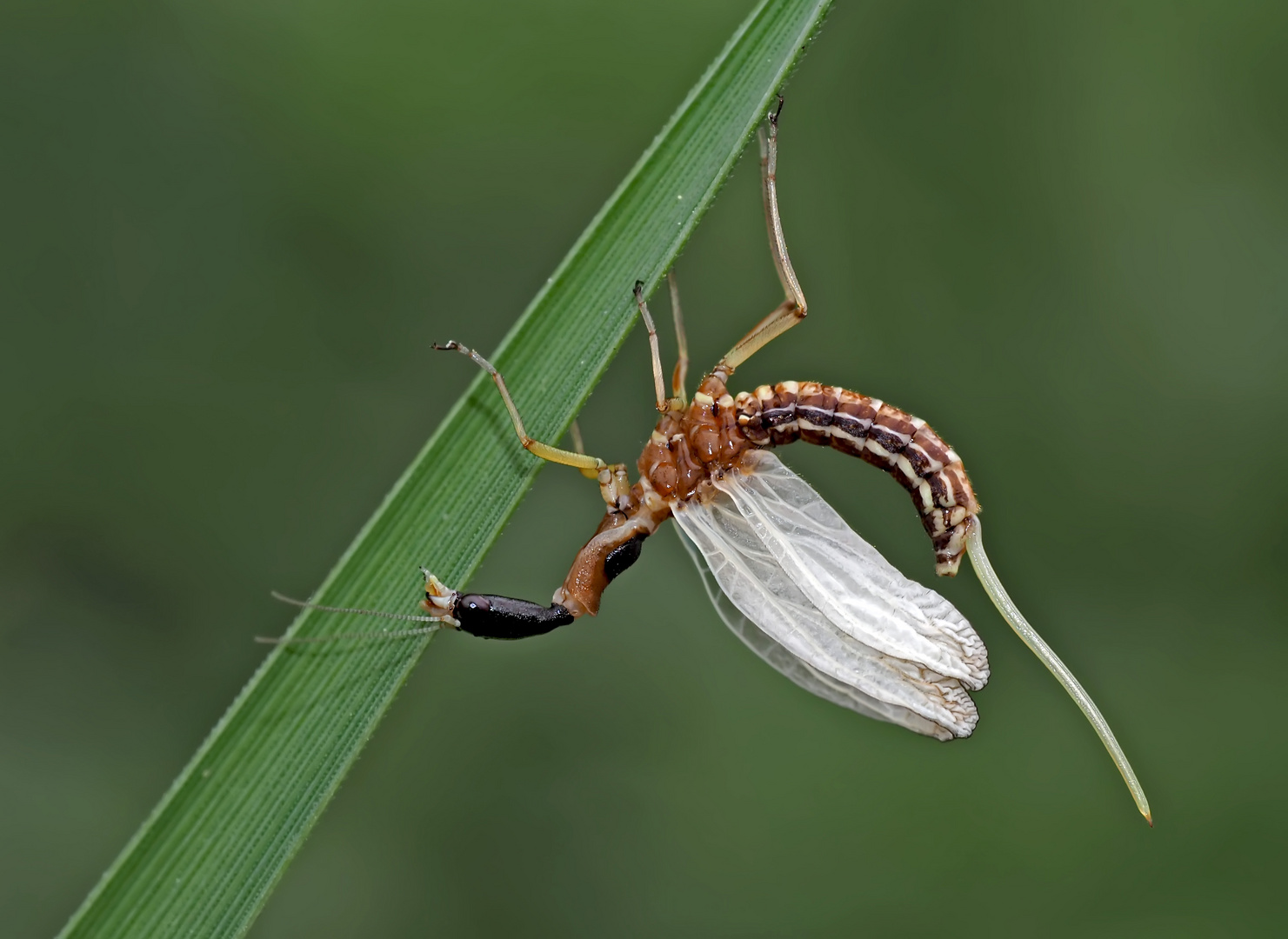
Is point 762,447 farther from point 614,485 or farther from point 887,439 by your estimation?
point 614,485

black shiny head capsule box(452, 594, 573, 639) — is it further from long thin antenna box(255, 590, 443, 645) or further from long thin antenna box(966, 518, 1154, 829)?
long thin antenna box(966, 518, 1154, 829)

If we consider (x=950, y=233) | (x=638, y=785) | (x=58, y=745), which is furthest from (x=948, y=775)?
(x=58, y=745)

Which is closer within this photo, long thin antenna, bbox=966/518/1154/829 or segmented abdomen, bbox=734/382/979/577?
long thin antenna, bbox=966/518/1154/829

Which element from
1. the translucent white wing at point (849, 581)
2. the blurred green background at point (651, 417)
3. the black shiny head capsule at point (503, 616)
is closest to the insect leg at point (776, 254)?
the translucent white wing at point (849, 581)

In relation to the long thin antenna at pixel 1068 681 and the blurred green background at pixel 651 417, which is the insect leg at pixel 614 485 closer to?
the blurred green background at pixel 651 417

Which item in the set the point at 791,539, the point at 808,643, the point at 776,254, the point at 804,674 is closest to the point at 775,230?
the point at 776,254

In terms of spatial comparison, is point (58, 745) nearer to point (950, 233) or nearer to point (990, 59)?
point (950, 233)

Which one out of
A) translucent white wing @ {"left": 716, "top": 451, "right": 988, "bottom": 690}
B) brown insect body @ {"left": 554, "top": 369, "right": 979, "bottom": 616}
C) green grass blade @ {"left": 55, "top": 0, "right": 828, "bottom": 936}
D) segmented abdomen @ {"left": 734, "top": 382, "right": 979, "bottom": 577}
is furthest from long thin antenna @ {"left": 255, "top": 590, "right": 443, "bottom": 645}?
segmented abdomen @ {"left": 734, "top": 382, "right": 979, "bottom": 577}

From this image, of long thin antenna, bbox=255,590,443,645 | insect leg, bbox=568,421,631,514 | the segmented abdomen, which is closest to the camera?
long thin antenna, bbox=255,590,443,645

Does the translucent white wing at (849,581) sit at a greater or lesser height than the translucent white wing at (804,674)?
greater
